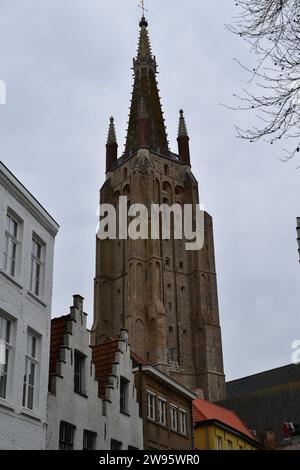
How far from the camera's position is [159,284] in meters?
66.2

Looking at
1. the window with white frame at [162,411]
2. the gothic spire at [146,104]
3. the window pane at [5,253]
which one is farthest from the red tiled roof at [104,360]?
the gothic spire at [146,104]

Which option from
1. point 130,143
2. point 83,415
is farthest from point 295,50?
point 130,143

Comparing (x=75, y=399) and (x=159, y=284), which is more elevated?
(x=159, y=284)

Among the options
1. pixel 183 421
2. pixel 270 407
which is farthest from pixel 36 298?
pixel 270 407

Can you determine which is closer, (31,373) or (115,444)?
(31,373)

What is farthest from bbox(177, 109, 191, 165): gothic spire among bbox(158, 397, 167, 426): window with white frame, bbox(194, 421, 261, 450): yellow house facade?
bbox(158, 397, 167, 426): window with white frame

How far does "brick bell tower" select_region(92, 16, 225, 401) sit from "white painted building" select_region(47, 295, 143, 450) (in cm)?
3944

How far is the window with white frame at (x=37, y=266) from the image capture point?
1694 centimetres

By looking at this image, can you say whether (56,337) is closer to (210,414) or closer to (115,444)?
(115,444)

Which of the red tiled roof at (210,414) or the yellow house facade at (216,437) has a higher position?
the red tiled roof at (210,414)

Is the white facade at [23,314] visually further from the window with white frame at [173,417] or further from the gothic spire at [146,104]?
the gothic spire at [146,104]

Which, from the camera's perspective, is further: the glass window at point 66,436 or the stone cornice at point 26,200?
the glass window at point 66,436

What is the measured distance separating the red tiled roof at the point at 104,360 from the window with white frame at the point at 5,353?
6278mm

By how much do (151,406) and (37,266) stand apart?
9.11 meters
